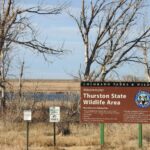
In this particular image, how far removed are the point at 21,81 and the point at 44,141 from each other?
39.7 feet

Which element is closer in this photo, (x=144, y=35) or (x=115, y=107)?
(x=115, y=107)

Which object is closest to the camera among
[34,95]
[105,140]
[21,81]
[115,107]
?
[115,107]

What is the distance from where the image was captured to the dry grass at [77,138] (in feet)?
60.3

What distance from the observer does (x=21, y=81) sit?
102 feet

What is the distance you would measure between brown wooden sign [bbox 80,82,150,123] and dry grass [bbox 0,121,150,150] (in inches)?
35.5

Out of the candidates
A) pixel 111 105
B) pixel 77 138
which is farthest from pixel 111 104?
pixel 77 138

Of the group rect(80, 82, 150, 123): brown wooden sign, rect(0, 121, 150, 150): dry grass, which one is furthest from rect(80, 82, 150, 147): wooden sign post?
rect(0, 121, 150, 150): dry grass

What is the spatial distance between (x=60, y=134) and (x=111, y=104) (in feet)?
16.5

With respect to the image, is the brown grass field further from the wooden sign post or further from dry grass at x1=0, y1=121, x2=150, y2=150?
the wooden sign post

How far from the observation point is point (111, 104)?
60.3ft

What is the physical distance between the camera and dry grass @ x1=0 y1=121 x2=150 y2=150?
1839 centimetres

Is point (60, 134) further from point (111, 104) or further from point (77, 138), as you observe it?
point (111, 104)

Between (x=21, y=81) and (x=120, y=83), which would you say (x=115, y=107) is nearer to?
(x=120, y=83)

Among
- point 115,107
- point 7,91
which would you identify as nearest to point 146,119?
point 115,107
